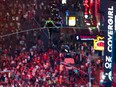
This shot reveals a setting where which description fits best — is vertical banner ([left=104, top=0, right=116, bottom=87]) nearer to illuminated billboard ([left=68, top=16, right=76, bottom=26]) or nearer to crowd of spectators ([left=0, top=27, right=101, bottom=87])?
crowd of spectators ([left=0, top=27, right=101, bottom=87])

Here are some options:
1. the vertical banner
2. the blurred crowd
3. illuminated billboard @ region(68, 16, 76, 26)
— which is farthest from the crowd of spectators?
illuminated billboard @ region(68, 16, 76, 26)

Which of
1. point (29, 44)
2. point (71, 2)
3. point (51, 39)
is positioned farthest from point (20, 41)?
point (71, 2)

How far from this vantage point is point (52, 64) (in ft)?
105

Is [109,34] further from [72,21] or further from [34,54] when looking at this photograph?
[72,21]

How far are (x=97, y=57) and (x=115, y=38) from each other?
1381 centimetres

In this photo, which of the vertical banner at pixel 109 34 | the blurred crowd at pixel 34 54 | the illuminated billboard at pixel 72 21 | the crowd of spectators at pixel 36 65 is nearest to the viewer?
Answer: the vertical banner at pixel 109 34

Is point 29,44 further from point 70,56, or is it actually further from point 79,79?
point 79,79

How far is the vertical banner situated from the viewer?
22734 millimetres

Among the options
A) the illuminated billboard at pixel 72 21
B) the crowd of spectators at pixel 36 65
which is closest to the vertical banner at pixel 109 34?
the crowd of spectators at pixel 36 65

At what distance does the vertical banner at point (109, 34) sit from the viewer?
2273cm

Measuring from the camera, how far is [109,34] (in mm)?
22891

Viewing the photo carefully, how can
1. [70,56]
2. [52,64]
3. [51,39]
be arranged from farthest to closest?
1. [51,39]
2. [70,56]
3. [52,64]

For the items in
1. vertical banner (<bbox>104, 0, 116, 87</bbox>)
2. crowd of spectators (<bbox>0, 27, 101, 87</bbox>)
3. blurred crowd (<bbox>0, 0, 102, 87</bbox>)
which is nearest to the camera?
vertical banner (<bbox>104, 0, 116, 87</bbox>)

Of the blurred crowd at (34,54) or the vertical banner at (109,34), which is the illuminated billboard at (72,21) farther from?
the vertical banner at (109,34)
